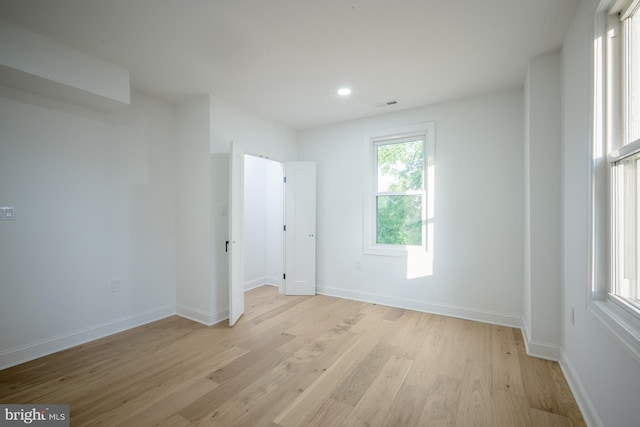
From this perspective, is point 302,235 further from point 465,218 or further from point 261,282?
point 465,218

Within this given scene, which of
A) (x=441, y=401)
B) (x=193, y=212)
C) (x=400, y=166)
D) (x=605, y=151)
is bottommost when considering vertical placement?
(x=441, y=401)

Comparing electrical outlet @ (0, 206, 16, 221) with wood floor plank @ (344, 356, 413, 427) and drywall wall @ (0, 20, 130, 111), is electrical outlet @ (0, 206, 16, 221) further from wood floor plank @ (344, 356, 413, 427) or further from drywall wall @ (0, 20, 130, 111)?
wood floor plank @ (344, 356, 413, 427)

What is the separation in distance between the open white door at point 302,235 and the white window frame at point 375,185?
878 millimetres

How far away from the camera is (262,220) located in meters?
5.25

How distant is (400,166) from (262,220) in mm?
2685

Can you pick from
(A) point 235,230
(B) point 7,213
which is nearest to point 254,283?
(A) point 235,230

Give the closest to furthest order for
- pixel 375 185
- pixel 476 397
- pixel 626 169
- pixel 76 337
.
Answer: pixel 626 169 → pixel 476 397 → pixel 76 337 → pixel 375 185

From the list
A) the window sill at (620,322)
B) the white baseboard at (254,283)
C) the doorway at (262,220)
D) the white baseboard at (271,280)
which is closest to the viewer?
the window sill at (620,322)

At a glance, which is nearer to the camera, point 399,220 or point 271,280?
point 399,220

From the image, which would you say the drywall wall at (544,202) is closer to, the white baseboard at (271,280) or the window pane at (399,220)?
the window pane at (399,220)

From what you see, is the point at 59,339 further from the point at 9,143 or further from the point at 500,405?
the point at 500,405

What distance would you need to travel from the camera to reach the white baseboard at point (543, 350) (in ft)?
8.03

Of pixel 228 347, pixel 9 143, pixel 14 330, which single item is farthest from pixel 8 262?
pixel 228 347

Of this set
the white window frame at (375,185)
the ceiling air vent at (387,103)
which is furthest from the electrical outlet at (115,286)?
the ceiling air vent at (387,103)
